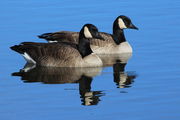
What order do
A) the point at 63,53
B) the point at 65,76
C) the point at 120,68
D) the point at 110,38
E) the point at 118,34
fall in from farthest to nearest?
the point at 118,34 → the point at 110,38 → the point at 63,53 → the point at 120,68 → the point at 65,76

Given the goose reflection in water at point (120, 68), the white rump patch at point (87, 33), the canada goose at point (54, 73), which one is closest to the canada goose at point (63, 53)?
the white rump patch at point (87, 33)

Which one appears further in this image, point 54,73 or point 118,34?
point 118,34

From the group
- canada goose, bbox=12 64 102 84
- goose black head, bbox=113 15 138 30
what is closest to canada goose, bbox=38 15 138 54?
goose black head, bbox=113 15 138 30

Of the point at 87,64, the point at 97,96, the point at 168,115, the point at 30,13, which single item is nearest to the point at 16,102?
the point at 97,96

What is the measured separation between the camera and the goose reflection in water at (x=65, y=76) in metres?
15.0

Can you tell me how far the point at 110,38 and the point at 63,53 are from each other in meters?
3.42

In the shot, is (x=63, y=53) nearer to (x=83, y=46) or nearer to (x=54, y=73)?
(x=83, y=46)

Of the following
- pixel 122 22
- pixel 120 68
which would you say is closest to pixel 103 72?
pixel 120 68

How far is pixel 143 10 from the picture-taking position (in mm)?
23766

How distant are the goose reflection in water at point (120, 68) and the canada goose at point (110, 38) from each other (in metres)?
0.41

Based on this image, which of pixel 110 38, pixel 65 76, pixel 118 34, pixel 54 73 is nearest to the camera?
pixel 65 76

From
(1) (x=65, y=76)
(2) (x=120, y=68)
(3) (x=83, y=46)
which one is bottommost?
(1) (x=65, y=76)

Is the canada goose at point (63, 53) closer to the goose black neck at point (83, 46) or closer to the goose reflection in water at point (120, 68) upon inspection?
the goose black neck at point (83, 46)

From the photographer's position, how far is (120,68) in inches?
696
